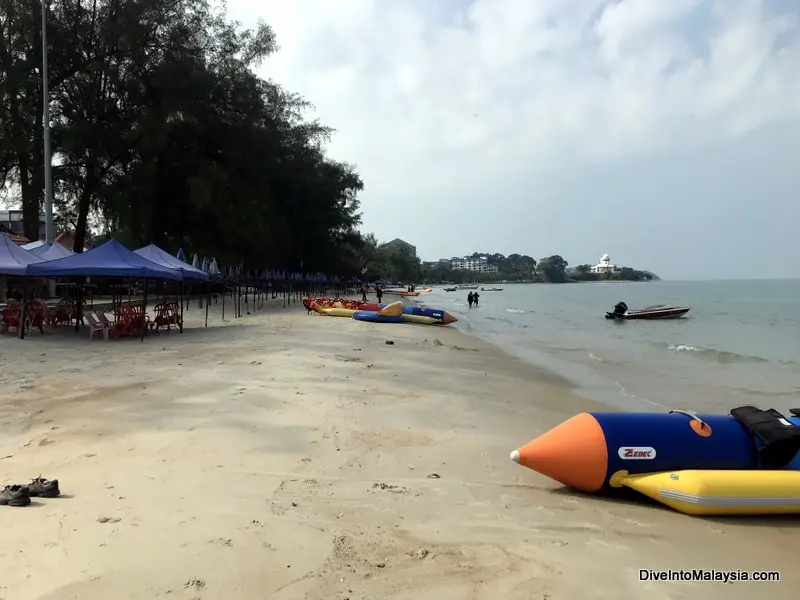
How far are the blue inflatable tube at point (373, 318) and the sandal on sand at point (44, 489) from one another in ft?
59.1

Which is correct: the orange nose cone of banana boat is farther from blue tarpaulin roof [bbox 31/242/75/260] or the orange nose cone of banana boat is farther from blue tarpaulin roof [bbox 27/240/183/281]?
blue tarpaulin roof [bbox 31/242/75/260]

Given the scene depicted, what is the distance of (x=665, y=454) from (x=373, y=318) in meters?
17.8

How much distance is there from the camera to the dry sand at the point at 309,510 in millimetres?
3039

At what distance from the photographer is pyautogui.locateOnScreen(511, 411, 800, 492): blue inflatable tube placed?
4527 mm

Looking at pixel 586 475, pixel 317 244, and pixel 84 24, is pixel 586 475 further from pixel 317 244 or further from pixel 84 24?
pixel 317 244

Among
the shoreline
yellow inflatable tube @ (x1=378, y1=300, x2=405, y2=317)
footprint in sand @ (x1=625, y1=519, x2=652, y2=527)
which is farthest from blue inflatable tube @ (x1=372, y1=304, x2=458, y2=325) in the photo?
footprint in sand @ (x1=625, y1=519, x2=652, y2=527)

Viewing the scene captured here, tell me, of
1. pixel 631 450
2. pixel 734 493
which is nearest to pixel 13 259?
pixel 631 450

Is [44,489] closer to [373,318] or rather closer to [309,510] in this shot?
[309,510]

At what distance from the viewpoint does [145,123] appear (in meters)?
23.3

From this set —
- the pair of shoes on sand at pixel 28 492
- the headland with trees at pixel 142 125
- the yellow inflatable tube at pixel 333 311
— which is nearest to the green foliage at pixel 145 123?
the headland with trees at pixel 142 125

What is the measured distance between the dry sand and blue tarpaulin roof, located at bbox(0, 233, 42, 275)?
5.70m

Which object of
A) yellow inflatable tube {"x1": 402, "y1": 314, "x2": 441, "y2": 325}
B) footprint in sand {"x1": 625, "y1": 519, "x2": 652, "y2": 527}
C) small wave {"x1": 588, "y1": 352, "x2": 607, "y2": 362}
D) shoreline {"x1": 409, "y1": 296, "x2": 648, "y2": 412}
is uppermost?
footprint in sand {"x1": 625, "y1": 519, "x2": 652, "y2": 527}

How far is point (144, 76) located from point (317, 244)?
948 inches

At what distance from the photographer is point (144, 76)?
23.7 metres
